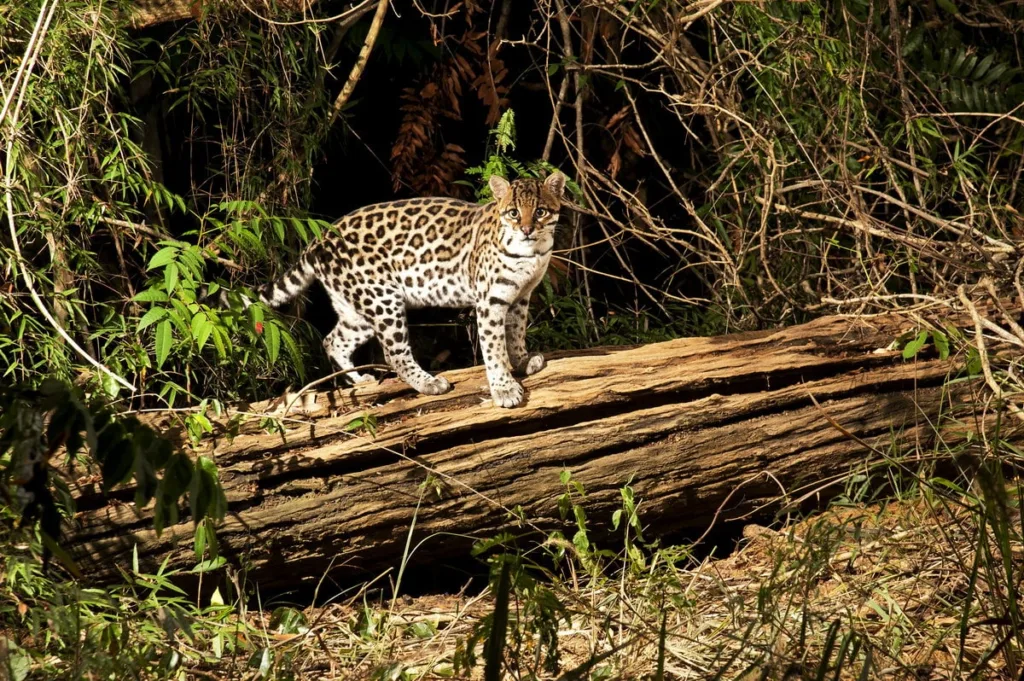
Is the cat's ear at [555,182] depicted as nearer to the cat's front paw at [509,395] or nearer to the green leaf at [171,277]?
the cat's front paw at [509,395]

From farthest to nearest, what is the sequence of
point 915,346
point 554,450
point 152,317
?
1. point 915,346
2. point 554,450
3. point 152,317

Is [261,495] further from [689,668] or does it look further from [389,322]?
[689,668]

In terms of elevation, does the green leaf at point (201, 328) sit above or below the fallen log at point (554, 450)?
above

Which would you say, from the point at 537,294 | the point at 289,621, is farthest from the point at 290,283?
the point at 289,621

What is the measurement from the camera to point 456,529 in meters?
4.87

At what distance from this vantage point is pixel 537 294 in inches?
267

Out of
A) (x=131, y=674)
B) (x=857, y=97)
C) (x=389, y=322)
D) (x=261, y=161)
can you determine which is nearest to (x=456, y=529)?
(x=389, y=322)

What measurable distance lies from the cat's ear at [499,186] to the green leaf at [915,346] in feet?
6.90

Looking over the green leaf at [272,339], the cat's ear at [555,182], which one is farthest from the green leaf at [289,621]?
the cat's ear at [555,182]

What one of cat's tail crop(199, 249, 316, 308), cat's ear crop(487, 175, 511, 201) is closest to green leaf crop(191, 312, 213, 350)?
cat's tail crop(199, 249, 316, 308)

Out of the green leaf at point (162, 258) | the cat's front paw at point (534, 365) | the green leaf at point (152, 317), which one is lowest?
the cat's front paw at point (534, 365)

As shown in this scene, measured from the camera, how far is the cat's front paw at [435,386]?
503cm

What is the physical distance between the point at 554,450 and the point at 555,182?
4.88ft

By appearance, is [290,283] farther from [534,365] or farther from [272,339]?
[534,365]
